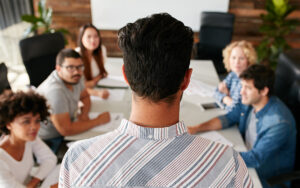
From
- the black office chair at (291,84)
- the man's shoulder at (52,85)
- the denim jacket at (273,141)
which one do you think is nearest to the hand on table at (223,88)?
the black office chair at (291,84)

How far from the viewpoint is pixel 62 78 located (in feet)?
6.79

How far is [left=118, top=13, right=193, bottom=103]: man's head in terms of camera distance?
0.57m

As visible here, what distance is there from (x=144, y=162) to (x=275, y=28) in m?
4.10

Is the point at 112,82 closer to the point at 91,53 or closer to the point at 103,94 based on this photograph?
the point at 103,94

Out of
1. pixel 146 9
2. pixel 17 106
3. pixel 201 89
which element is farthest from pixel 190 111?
pixel 146 9

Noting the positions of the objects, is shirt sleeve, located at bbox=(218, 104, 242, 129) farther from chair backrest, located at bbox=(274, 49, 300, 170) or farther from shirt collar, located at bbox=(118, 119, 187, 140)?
shirt collar, located at bbox=(118, 119, 187, 140)

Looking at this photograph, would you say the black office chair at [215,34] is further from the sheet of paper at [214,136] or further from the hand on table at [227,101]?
the sheet of paper at [214,136]

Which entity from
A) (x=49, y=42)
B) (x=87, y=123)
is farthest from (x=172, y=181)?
(x=49, y=42)

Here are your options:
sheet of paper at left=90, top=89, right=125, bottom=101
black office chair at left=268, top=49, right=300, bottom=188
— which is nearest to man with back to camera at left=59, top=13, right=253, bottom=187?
black office chair at left=268, top=49, right=300, bottom=188

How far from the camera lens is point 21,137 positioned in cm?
154

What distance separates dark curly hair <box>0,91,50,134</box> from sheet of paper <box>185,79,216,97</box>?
1259mm

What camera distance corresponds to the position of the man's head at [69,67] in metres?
2.04

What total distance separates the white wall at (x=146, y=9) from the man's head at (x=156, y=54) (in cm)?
380

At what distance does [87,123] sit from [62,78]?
0.39m
